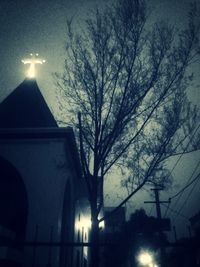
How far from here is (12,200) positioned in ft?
32.3

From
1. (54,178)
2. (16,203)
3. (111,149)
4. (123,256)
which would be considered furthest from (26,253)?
(123,256)

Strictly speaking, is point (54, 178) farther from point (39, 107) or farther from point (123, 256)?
point (123, 256)

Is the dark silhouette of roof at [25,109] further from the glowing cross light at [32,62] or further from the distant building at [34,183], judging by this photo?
the glowing cross light at [32,62]

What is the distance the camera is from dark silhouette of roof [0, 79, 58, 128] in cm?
1188

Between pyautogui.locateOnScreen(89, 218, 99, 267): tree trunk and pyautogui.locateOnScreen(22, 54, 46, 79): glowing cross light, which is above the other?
pyautogui.locateOnScreen(22, 54, 46, 79): glowing cross light

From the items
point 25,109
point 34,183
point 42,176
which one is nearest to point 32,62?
→ point 25,109

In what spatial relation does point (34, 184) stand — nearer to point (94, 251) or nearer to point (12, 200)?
point (12, 200)

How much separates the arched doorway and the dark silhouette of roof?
2.38 metres

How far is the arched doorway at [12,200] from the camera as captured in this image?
31.0 ft

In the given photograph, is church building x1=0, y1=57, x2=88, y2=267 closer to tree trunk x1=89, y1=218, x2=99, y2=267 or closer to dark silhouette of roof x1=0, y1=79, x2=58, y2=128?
dark silhouette of roof x1=0, y1=79, x2=58, y2=128

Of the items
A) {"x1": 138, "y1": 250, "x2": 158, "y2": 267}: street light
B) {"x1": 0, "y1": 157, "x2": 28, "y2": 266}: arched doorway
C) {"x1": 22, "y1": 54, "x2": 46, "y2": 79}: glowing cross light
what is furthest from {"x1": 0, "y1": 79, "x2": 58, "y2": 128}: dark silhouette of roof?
{"x1": 138, "y1": 250, "x2": 158, "y2": 267}: street light

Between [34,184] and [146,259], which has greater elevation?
[34,184]

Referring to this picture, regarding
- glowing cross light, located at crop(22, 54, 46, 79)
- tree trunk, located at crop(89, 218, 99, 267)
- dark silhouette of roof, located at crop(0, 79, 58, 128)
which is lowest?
tree trunk, located at crop(89, 218, 99, 267)

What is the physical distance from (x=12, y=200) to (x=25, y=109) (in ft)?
15.7
